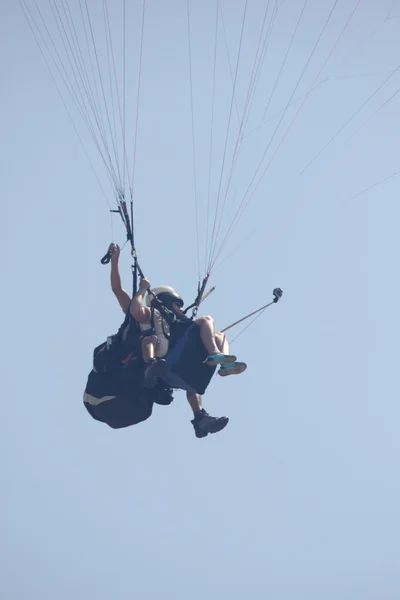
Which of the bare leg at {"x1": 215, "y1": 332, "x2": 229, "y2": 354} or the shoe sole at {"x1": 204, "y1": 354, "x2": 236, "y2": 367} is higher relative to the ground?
the bare leg at {"x1": 215, "y1": 332, "x2": 229, "y2": 354}

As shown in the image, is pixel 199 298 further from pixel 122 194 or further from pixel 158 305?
pixel 122 194

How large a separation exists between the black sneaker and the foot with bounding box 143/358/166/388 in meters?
0.98

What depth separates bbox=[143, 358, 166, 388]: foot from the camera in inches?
478

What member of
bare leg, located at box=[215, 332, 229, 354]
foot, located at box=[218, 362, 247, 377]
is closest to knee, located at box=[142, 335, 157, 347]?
bare leg, located at box=[215, 332, 229, 354]

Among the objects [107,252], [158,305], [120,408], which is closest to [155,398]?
[120,408]

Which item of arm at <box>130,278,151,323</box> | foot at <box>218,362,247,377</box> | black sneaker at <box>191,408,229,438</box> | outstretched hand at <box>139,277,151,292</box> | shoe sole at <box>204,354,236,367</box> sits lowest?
black sneaker at <box>191,408,229,438</box>

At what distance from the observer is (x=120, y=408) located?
13.0m

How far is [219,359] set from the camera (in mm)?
12031

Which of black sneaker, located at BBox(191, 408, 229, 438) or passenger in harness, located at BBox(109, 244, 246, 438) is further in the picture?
black sneaker, located at BBox(191, 408, 229, 438)

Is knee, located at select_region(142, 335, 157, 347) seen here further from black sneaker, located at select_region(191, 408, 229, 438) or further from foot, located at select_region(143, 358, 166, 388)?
black sneaker, located at select_region(191, 408, 229, 438)

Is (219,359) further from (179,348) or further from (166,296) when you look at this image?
(166,296)

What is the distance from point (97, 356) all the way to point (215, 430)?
1.85 meters

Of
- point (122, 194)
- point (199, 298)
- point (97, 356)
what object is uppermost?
point (122, 194)

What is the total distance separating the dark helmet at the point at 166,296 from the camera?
12844 millimetres
